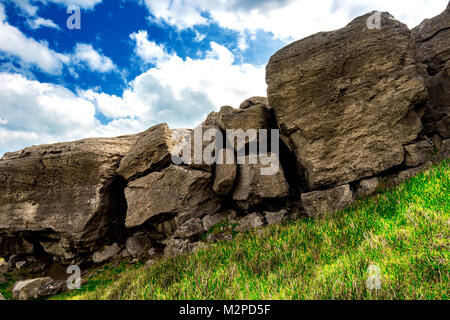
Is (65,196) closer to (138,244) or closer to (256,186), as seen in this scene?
(138,244)

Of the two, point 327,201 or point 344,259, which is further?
point 327,201

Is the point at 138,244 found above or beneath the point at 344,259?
beneath

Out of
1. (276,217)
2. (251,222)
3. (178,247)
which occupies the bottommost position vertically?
(178,247)

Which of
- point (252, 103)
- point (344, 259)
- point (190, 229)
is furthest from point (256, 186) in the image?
point (344, 259)

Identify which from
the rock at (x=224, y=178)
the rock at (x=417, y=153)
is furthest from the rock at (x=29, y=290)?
the rock at (x=417, y=153)

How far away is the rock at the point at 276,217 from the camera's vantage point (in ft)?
33.6

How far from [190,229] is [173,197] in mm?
1950

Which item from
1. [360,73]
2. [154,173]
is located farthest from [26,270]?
[360,73]

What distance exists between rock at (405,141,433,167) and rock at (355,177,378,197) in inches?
62.8

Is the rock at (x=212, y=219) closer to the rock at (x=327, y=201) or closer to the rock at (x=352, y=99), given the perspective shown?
the rock at (x=327, y=201)

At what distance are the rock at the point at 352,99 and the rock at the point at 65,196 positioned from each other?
10.9 m

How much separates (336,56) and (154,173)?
10834mm

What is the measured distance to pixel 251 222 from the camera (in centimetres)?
1033

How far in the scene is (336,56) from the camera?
32.8ft
